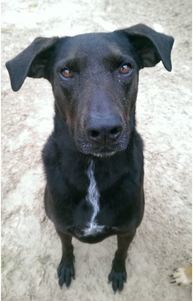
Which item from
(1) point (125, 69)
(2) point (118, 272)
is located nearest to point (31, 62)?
(1) point (125, 69)

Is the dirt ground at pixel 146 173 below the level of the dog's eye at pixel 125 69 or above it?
below

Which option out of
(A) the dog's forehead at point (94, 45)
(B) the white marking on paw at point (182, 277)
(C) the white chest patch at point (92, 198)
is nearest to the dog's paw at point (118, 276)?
(B) the white marking on paw at point (182, 277)

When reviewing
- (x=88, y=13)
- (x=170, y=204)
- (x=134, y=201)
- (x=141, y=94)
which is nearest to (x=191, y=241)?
(x=170, y=204)

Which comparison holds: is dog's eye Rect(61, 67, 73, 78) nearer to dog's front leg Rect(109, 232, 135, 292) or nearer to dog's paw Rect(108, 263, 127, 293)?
dog's front leg Rect(109, 232, 135, 292)

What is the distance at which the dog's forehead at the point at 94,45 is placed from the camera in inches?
108

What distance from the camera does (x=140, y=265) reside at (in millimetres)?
3982

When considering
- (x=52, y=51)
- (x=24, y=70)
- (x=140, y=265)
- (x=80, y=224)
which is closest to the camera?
(x=24, y=70)

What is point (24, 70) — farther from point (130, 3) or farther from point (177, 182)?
point (130, 3)

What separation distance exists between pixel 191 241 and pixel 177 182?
688 mm

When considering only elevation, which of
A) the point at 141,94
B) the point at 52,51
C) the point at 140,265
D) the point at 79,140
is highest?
the point at 52,51

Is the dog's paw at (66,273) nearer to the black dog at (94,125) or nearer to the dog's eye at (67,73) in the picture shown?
the black dog at (94,125)

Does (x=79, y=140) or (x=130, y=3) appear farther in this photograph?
(x=130, y=3)

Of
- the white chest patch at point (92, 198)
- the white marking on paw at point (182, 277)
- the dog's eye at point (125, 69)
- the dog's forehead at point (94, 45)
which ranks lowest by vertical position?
the white marking on paw at point (182, 277)

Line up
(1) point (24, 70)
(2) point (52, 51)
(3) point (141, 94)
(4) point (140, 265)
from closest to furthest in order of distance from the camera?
1. (1) point (24, 70)
2. (2) point (52, 51)
3. (4) point (140, 265)
4. (3) point (141, 94)
